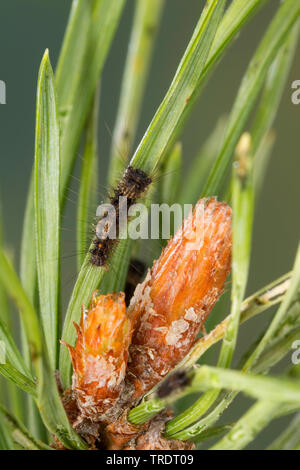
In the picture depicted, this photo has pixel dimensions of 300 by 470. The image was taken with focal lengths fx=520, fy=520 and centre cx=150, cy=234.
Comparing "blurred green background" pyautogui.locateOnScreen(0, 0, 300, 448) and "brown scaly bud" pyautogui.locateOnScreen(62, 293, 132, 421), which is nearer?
"brown scaly bud" pyautogui.locateOnScreen(62, 293, 132, 421)

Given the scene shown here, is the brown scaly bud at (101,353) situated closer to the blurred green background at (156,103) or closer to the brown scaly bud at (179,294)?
the brown scaly bud at (179,294)

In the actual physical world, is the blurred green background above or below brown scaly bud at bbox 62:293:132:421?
above

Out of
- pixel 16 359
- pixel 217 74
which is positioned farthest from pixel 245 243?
pixel 217 74

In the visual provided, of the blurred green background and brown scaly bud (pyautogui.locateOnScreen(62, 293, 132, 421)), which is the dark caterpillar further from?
the blurred green background

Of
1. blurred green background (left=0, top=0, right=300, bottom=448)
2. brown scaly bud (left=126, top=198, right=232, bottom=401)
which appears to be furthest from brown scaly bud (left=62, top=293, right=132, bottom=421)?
blurred green background (left=0, top=0, right=300, bottom=448)

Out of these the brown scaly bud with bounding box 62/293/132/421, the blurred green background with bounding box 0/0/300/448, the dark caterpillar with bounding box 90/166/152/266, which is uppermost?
the blurred green background with bounding box 0/0/300/448

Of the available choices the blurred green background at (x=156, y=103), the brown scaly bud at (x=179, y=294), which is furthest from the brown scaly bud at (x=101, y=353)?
the blurred green background at (x=156, y=103)
